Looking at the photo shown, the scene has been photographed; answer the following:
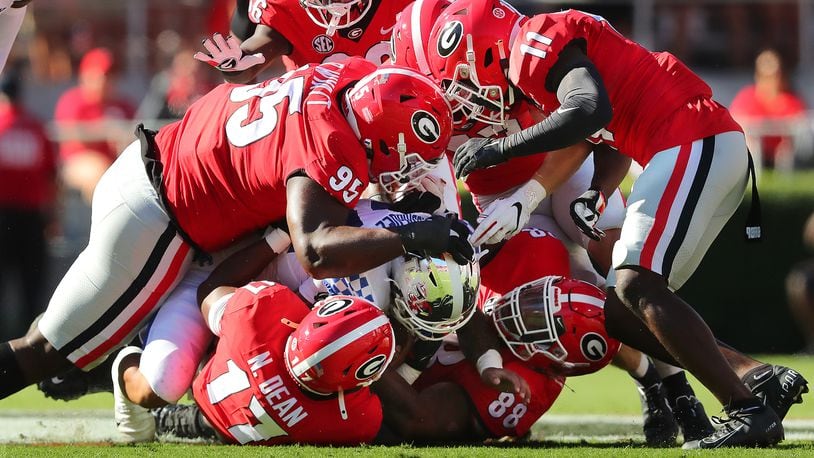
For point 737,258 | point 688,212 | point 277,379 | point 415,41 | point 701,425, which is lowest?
point 737,258

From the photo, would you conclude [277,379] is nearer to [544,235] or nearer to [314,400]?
[314,400]

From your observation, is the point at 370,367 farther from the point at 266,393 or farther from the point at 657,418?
the point at 657,418

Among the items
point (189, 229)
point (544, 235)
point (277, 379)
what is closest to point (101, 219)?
point (189, 229)

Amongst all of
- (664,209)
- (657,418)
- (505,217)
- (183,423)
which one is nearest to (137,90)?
(183,423)

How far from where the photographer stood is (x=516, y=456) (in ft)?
15.1

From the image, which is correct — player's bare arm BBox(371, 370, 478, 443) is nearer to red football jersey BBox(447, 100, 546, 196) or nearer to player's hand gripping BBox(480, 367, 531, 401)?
player's hand gripping BBox(480, 367, 531, 401)

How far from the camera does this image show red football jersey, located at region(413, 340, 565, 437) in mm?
5234

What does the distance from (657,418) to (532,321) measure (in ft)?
2.57

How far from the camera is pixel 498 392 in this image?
521 cm

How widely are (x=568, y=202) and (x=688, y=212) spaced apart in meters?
1.16

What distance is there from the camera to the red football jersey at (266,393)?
16.0 ft

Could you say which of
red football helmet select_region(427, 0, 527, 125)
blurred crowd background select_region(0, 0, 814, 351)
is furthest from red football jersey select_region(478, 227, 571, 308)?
blurred crowd background select_region(0, 0, 814, 351)

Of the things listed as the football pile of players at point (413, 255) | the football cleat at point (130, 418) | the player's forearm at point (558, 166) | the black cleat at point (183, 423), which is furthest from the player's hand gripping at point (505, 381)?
the football cleat at point (130, 418)

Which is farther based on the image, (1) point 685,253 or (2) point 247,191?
(2) point 247,191
